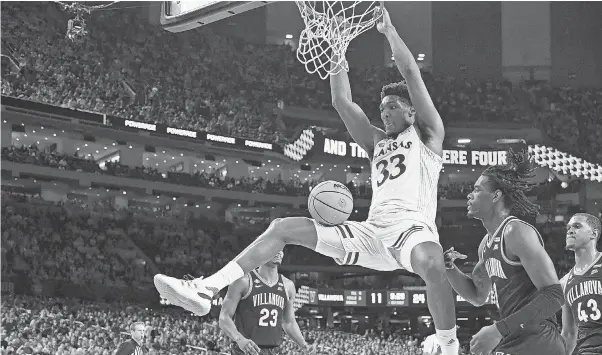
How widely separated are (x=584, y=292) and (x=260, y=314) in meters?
3.38

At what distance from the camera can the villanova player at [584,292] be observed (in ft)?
22.0

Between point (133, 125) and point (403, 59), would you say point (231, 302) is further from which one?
point (133, 125)

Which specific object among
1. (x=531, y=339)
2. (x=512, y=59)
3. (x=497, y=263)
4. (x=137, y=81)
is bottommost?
(x=531, y=339)

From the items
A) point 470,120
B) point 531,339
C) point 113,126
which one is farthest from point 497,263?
point 470,120

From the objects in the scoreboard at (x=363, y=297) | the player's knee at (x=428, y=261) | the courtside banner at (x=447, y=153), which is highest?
the courtside banner at (x=447, y=153)

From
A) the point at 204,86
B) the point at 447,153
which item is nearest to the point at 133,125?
the point at 204,86

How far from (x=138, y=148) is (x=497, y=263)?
113 feet

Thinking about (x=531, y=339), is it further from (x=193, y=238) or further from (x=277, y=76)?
(x=277, y=76)

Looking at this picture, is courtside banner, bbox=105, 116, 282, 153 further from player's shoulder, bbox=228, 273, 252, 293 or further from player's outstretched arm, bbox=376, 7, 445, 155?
player's outstretched arm, bbox=376, 7, 445, 155

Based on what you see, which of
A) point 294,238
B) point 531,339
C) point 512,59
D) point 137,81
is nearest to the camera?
point 531,339

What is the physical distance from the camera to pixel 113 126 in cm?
3133

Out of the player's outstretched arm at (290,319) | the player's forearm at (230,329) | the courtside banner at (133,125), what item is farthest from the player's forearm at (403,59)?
the courtside banner at (133,125)

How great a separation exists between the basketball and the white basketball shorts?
0.21ft

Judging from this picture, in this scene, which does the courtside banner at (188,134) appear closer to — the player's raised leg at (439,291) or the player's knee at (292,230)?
the player's knee at (292,230)
